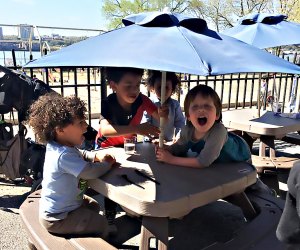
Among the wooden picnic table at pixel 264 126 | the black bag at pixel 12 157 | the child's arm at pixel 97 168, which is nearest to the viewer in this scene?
the child's arm at pixel 97 168

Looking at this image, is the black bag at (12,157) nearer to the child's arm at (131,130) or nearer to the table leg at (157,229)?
the child's arm at (131,130)

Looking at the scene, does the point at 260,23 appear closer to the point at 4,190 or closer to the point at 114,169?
the point at 114,169

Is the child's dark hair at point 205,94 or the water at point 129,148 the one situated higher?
the child's dark hair at point 205,94

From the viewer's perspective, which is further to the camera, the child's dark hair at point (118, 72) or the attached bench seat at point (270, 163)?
the attached bench seat at point (270, 163)

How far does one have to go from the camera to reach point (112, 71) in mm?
2928

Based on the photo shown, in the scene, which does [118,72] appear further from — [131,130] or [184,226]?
[184,226]

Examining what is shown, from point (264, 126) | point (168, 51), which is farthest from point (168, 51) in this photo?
point (264, 126)

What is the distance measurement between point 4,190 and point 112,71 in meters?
2.19

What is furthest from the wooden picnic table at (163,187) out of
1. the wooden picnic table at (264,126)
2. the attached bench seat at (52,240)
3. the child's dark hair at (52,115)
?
the wooden picnic table at (264,126)

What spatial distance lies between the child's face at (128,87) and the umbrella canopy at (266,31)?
2038mm

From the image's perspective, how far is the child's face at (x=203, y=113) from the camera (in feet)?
8.04

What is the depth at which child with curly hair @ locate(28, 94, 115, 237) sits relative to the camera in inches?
85.6

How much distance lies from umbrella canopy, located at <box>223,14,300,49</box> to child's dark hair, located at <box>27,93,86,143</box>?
9.16 ft

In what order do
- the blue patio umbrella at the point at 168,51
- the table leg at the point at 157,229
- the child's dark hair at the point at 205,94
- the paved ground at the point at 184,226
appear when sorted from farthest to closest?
the paved ground at the point at 184,226 → the child's dark hair at the point at 205,94 → the table leg at the point at 157,229 → the blue patio umbrella at the point at 168,51
